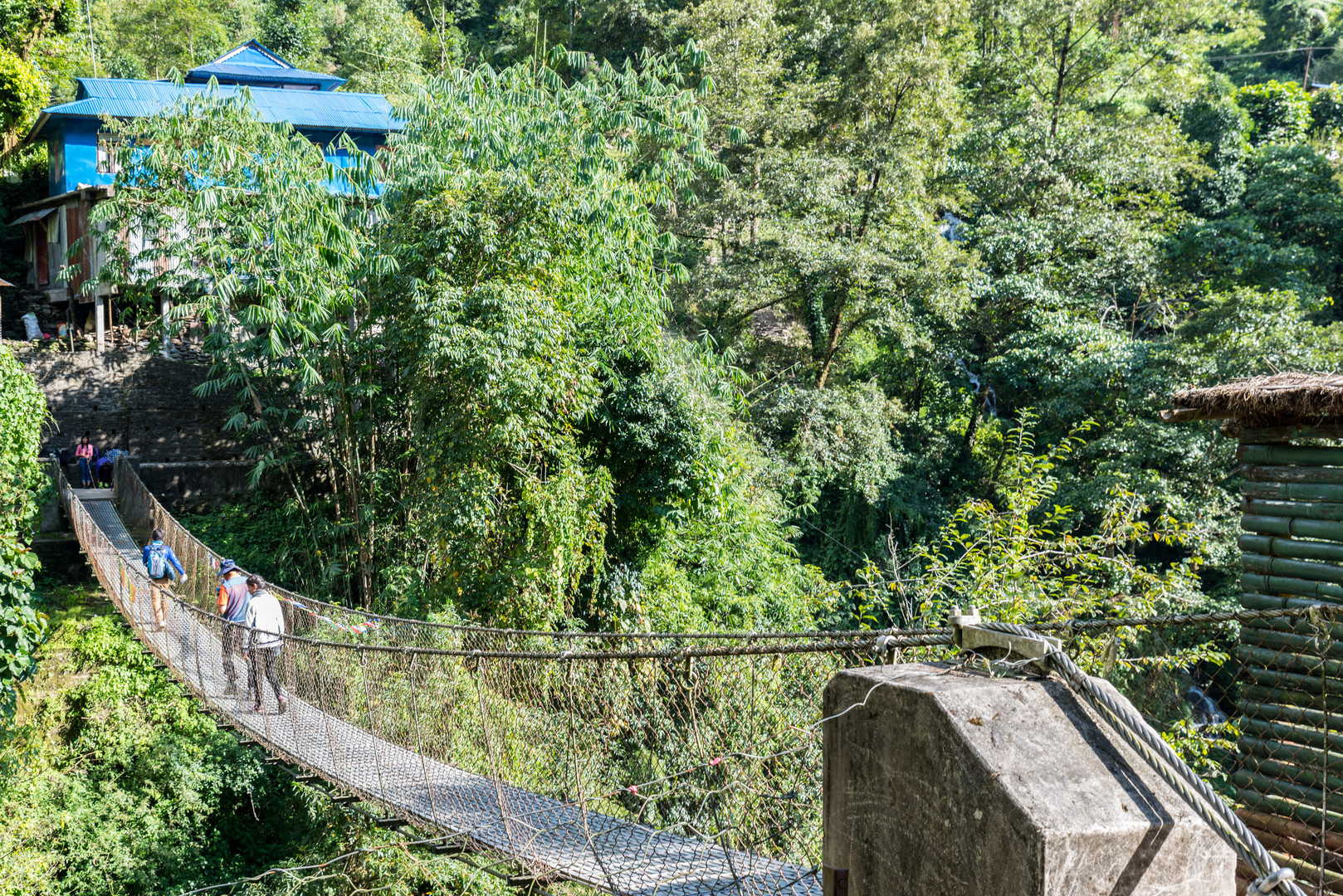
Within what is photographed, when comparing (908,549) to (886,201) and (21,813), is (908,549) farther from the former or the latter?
(21,813)

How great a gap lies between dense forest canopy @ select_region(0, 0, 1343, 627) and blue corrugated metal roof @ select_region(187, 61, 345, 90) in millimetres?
3036

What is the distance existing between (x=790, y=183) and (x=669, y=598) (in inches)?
202

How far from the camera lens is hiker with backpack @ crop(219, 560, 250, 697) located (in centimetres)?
504

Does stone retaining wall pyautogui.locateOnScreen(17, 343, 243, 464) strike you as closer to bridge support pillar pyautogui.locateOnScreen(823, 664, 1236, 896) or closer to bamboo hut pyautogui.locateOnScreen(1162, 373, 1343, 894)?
bamboo hut pyautogui.locateOnScreen(1162, 373, 1343, 894)

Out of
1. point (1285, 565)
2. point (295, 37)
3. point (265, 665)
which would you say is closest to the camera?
point (1285, 565)

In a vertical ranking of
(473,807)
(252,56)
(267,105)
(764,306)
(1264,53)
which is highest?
(1264,53)

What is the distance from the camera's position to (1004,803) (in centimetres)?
78

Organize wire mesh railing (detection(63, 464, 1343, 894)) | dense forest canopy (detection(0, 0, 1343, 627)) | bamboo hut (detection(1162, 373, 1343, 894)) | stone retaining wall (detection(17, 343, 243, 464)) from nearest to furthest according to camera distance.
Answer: wire mesh railing (detection(63, 464, 1343, 894)) → bamboo hut (detection(1162, 373, 1343, 894)) → dense forest canopy (detection(0, 0, 1343, 627)) → stone retaining wall (detection(17, 343, 243, 464))

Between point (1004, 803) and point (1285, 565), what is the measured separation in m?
2.67

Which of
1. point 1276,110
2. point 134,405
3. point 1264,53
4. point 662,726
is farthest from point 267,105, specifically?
point 1264,53

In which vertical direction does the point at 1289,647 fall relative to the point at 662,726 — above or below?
above

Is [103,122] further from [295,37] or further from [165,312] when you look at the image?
[295,37]

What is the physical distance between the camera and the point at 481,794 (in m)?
3.50

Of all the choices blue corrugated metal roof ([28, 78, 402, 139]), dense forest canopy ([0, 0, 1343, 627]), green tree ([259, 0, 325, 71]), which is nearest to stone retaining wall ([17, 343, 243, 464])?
dense forest canopy ([0, 0, 1343, 627])
